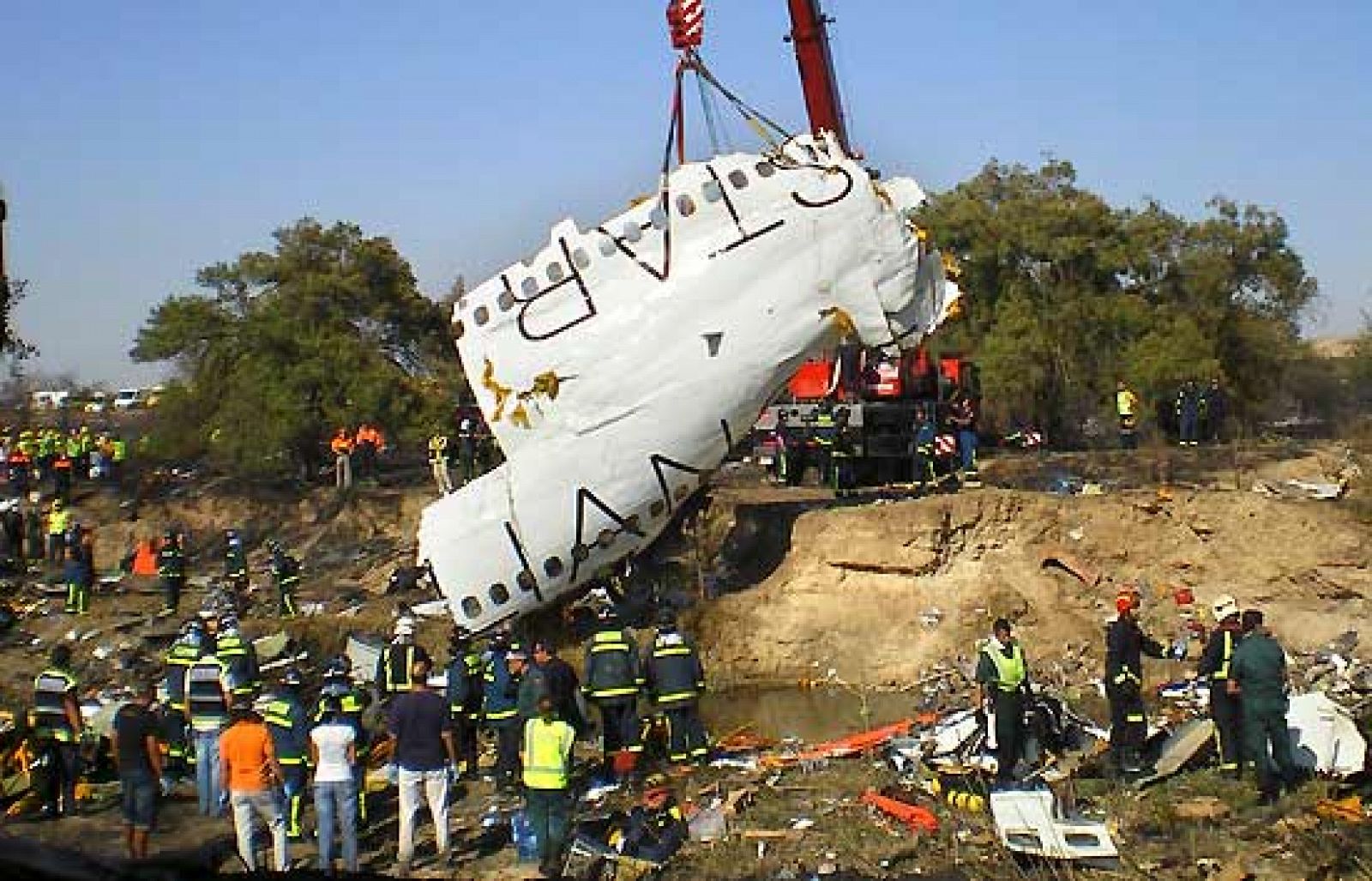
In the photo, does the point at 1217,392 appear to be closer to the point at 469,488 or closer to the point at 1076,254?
the point at 1076,254

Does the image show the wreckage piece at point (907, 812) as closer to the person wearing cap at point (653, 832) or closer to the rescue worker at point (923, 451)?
the person wearing cap at point (653, 832)

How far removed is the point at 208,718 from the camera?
12.5 metres

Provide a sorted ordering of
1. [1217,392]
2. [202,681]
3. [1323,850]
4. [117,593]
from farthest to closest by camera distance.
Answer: [1217,392] < [117,593] < [202,681] < [1323,850]

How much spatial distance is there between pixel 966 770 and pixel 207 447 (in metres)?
23.5

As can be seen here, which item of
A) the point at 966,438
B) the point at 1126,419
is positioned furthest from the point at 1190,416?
the point at 966,438

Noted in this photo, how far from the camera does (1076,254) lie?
Result: 32.6 meters

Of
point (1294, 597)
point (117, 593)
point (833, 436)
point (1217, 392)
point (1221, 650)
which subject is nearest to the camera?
point (1221, 650)

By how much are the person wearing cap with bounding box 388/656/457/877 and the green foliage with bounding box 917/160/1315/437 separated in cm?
2229

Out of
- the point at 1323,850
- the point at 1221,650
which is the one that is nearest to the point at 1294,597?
the point at 1221,650

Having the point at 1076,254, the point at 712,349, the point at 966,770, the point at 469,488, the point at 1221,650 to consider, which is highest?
the point at 1076,254

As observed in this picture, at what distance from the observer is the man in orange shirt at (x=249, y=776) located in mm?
10172

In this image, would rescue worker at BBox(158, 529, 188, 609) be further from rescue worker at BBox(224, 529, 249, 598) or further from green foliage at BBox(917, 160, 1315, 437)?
green foliage at BBox(917, 160, 1315, 437)

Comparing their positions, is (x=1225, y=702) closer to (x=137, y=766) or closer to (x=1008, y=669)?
(x=1008, y=669)

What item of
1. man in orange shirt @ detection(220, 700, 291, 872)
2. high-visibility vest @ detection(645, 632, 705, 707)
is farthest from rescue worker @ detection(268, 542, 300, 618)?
man in orange shirt @ detection(220, 700, 291, 872)
